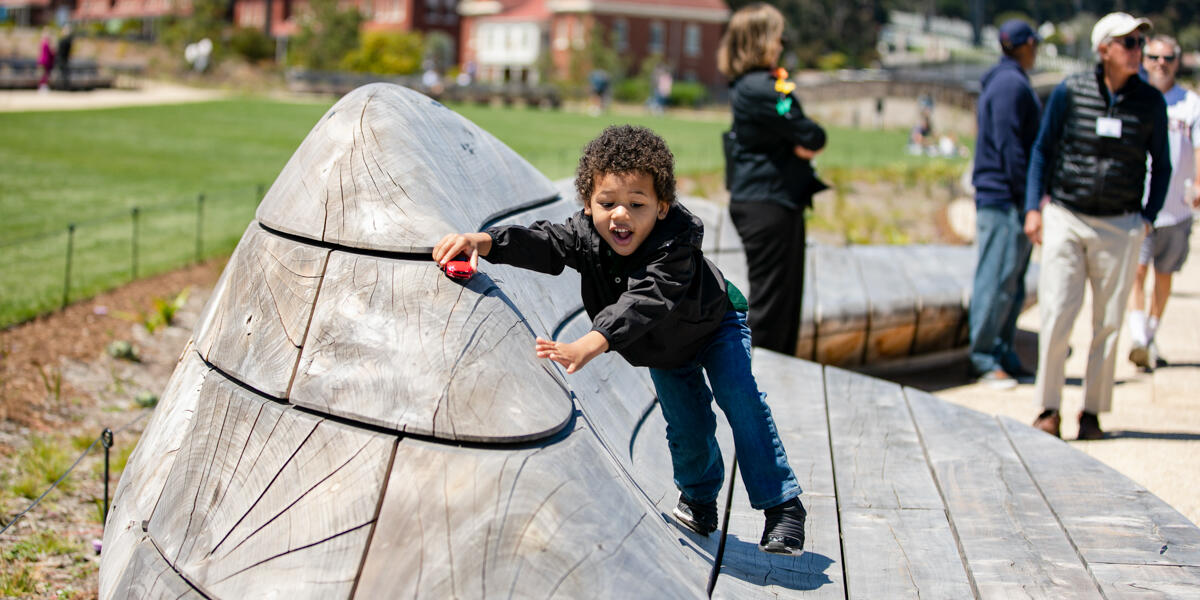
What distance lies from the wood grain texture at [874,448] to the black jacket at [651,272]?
0.98 m

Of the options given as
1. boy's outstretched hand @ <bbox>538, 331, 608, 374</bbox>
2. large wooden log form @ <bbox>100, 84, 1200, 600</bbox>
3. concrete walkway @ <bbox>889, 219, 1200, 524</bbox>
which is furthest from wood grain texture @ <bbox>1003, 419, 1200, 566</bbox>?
boy's outstretched hand @ <bbox>538, 331, 608, 374</bbox>

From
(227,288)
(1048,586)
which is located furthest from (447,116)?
(1048,586)

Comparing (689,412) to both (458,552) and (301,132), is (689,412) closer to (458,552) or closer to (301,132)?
(458,552)

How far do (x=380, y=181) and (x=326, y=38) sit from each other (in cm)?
4662

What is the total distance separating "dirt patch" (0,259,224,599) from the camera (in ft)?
14.0

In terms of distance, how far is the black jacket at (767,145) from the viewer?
5750 mm

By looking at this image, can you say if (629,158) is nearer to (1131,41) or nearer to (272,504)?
(272,504)

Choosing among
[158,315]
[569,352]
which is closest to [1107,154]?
[569,352]

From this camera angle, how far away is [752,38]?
579 centimetres

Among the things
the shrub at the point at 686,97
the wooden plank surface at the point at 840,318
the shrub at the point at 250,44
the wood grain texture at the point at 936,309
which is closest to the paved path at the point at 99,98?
the shrub at the point at 250,44

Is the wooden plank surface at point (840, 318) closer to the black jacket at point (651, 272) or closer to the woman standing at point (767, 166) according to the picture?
the woman standing at point (767, 166)

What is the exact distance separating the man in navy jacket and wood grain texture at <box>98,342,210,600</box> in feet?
16.5

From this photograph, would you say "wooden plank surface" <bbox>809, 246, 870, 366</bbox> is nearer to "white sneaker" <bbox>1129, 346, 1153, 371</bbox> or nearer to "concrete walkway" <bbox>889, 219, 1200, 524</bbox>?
"concrete walkway" <bbox>889, 219, 1200, 524</bbox>

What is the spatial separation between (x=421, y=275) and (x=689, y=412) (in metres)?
0.90
